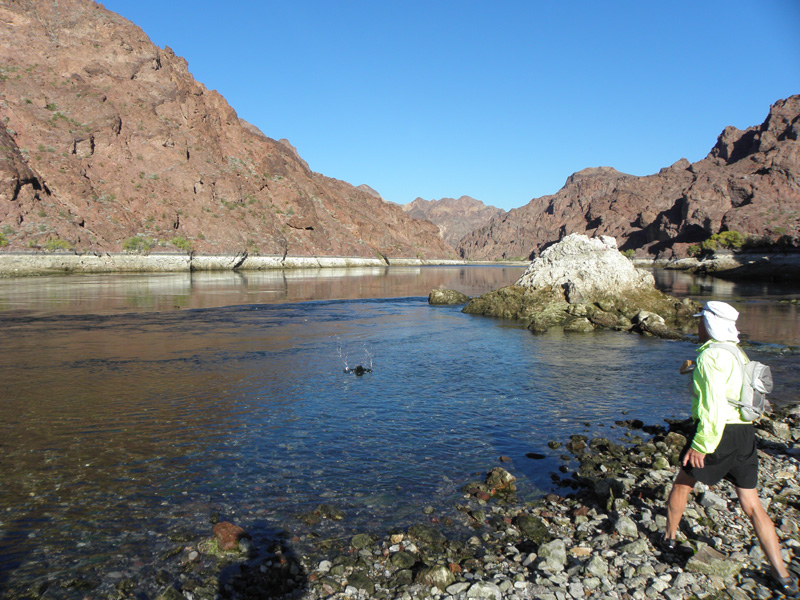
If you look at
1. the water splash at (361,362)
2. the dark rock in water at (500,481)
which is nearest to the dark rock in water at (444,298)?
the water splash at (361,362)

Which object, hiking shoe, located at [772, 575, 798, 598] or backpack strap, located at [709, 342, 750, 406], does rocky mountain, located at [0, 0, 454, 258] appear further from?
hiking shoe, located at [772, 575, 798, 598]

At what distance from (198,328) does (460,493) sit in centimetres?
1883

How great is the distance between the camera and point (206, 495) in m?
6.98

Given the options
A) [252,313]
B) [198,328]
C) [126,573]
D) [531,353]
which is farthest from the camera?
[252,313]

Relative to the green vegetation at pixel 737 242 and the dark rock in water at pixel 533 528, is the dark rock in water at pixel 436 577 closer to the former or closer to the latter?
the dark rock in water at pixel 533 528

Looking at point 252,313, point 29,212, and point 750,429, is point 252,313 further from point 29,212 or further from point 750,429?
point 29,212

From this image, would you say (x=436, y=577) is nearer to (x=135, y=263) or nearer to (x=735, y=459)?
(x=735, y=459)

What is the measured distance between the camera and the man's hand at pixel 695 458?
5026 millimetres

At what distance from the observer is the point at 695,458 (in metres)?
5.04

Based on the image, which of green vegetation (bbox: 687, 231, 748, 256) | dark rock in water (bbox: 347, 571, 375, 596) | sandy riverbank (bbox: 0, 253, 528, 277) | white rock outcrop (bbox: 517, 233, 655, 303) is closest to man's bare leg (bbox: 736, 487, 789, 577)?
dark rock in water (bbox: 347, 571, 375, 596)

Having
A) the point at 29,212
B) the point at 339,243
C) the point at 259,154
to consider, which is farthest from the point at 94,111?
the point at 339,243

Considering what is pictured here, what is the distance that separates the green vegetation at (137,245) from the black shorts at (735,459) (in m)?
93.4

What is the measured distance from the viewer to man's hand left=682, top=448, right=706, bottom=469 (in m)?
5.03

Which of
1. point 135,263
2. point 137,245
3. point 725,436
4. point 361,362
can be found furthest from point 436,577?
point 137,245
